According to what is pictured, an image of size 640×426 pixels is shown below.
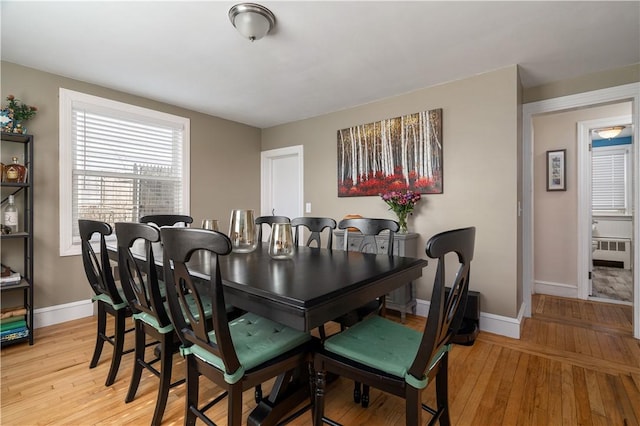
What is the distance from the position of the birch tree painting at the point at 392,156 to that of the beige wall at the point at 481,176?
10cm

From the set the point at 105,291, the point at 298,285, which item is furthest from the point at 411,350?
the point at 105,291

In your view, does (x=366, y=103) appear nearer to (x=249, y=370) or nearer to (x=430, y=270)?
(x=430, y=270)

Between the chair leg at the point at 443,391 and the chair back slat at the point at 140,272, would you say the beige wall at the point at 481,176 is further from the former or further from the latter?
the chair back slat at the point at 140,272

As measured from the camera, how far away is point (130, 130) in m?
3.35

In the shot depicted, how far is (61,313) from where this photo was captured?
9.36 feet

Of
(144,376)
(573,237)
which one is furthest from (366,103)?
(144,376)

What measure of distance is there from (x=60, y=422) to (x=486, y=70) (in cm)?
396

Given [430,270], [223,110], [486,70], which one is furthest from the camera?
[223,110]

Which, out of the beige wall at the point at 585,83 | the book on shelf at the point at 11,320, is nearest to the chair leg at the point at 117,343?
the book on shelf at the point at 11,320

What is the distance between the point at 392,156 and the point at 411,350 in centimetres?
248

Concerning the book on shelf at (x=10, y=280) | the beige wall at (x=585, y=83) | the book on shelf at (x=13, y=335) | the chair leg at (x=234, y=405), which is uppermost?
the beige wall at (x=585, y=83)

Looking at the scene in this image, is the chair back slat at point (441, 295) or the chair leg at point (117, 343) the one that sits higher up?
the chair back slat at point (441, 295)

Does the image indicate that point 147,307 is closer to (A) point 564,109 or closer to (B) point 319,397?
(B) point 319,397

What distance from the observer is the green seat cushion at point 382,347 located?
3.69 feet
